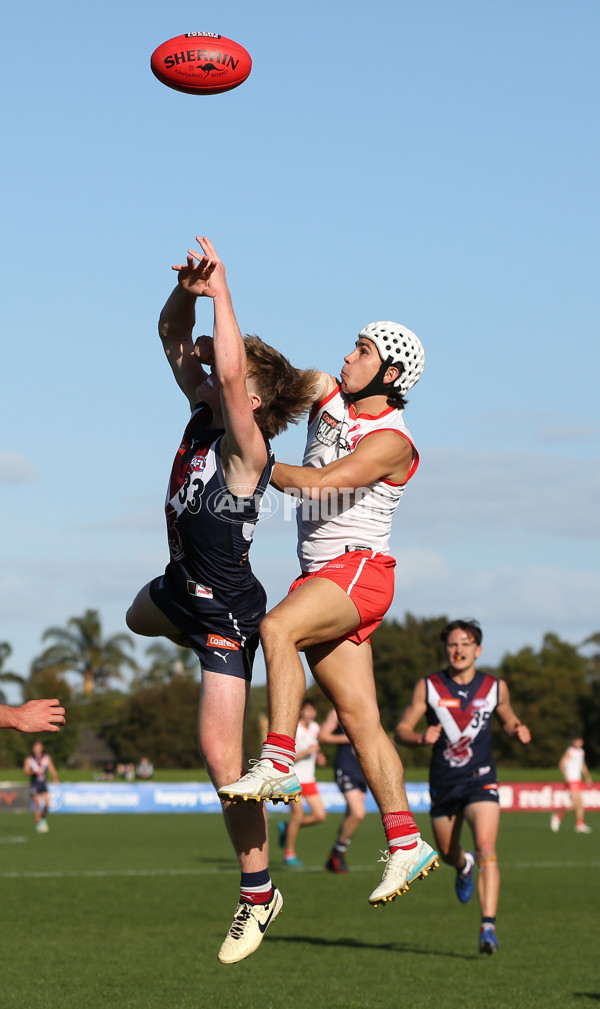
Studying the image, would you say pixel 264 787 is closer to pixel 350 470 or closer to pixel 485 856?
pixel 350 470

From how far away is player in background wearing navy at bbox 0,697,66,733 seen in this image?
6445mm

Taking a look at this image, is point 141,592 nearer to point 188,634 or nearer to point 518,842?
point 188,634

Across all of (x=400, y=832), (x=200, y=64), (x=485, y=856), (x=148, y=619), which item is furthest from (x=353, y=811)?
(x=200, y=64)

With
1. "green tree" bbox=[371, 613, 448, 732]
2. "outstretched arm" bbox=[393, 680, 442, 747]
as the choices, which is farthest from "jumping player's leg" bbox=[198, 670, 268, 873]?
→ "green tree" bbox=[371, 613, 448, 732]

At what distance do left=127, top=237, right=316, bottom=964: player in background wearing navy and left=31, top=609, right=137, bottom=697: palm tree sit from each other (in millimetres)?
91823

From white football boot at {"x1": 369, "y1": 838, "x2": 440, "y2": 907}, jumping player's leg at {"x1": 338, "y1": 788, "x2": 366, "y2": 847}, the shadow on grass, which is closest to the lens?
white football boot at {"x1": 369, "y1": 838, "x2": 440, "y2": 907}

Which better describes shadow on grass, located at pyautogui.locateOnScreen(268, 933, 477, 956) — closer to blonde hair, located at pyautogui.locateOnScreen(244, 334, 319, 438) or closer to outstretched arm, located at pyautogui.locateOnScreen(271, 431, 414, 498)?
outstretched arm, located at pyautogui.locateOnScreen(271, 431, 414, 498)

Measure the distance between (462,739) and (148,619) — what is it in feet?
19.4

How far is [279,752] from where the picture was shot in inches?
232

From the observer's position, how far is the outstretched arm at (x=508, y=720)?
36.8 ft

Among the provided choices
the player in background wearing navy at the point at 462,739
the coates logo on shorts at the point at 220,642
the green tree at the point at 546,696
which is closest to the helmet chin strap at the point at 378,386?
the coates logo on shorts at the point at 220,642

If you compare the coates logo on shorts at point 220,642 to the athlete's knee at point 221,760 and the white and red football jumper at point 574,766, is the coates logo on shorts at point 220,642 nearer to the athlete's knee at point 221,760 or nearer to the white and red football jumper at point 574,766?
the athlete's knee at point 221,760

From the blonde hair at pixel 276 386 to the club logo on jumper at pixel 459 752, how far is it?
243 inches

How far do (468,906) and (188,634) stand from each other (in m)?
10.3
